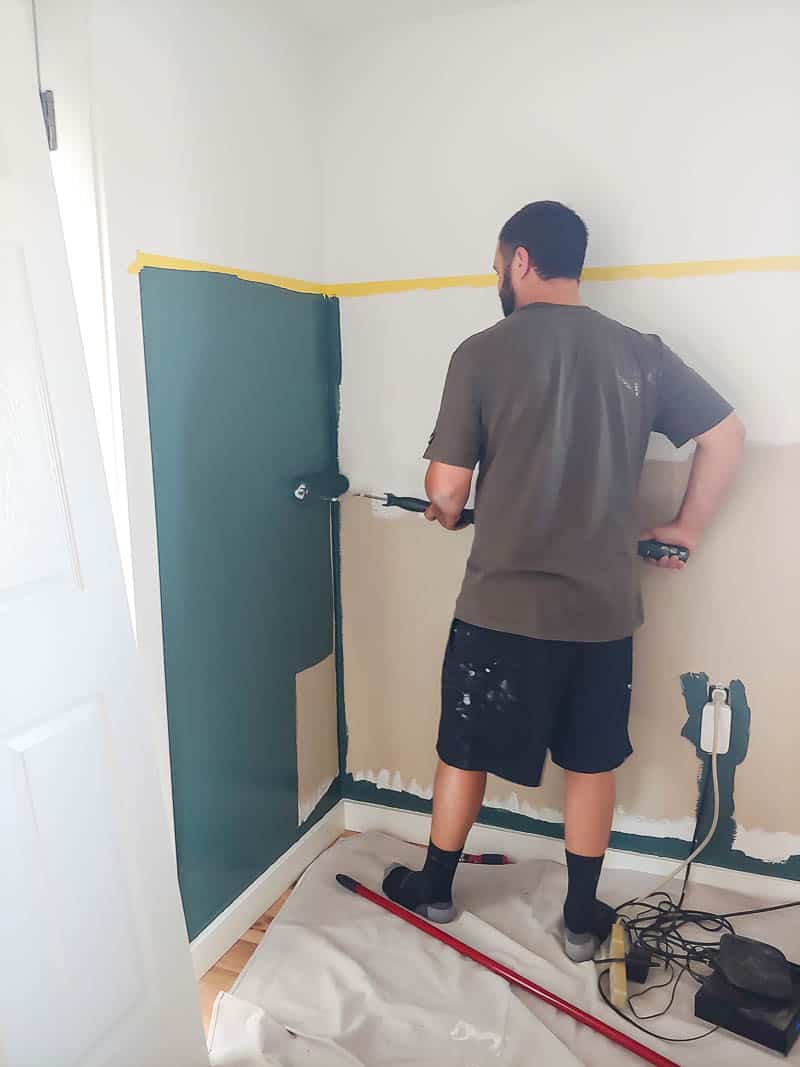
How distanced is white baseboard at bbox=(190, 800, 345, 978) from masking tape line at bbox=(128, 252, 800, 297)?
A: 1.45 meters

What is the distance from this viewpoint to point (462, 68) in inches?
83.4

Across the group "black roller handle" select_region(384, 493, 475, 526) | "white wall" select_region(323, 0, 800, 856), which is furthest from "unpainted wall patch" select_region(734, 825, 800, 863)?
"black roller handle" select_region(384, 493, 475, 526)

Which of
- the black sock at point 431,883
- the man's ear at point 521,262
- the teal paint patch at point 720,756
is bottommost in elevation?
the black sock at point 431,883

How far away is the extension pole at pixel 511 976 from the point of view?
5.44ft

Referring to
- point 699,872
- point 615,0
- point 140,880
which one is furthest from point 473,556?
point 615,0

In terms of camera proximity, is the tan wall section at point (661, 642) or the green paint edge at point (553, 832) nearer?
the tan wall section at point (661, 642)

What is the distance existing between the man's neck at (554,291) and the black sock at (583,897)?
1250mm

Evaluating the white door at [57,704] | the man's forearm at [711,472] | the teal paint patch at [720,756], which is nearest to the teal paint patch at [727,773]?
the teal paint patch at [720,756]

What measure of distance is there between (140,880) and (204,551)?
684 millimetres

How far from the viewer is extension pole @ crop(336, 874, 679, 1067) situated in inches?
65.3

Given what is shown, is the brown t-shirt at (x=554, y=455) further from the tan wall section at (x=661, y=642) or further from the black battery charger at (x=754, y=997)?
the black battery charger at (x=754, y=997)

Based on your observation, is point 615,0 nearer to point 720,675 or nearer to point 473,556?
point 473,556

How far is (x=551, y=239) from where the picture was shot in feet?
5.91

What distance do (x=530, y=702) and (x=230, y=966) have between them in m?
0.91
